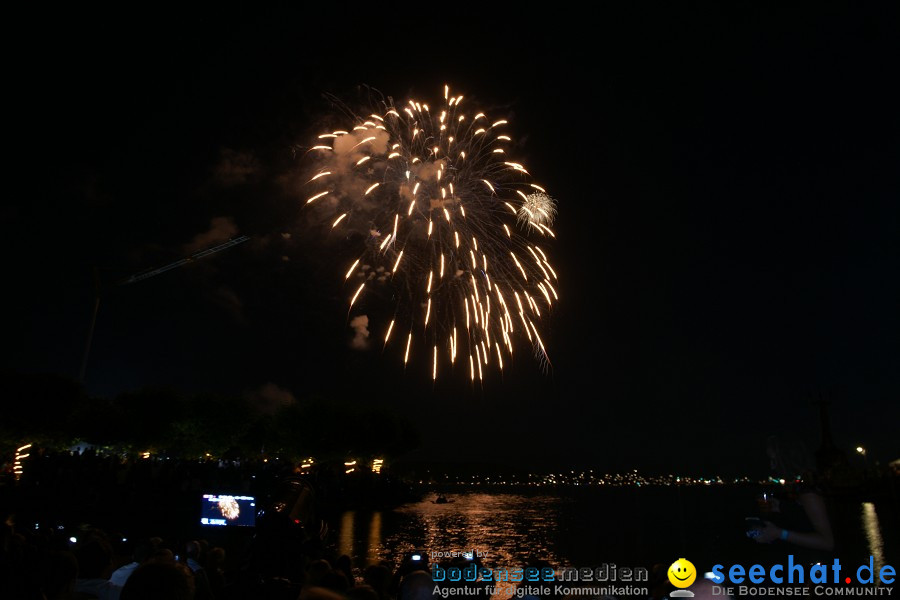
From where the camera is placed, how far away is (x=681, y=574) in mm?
7281

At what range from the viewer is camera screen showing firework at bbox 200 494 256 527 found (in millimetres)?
15281

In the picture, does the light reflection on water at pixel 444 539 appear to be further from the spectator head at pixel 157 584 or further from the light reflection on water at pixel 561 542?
the spectator head at pixel 157 584

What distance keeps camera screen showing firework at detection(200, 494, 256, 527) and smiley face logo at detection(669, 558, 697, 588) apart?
11390mm

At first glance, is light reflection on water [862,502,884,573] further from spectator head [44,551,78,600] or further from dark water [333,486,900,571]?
spectator head [44,551,78,600]

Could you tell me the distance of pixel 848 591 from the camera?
10.5 m

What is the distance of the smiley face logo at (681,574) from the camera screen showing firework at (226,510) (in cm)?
1139

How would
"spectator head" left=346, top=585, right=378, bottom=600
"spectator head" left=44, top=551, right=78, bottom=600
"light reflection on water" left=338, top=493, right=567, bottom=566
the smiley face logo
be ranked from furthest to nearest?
"light reflection on water" left=338, top=493, right=567, bottom=566 → the smiley face logo → "spectator head" left=44, top=551, right=78, bottom=600 → "spectator head" left=346, top=585, right=378, bottom=600

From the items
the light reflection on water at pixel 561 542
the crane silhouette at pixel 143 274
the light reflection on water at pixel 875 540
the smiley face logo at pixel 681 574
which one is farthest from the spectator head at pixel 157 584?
the crane silhouette at pixel 143 274

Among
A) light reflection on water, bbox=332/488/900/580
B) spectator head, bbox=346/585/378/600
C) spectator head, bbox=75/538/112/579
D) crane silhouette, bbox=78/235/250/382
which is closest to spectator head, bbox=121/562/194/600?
spectator head, bbox=346/585/378/600

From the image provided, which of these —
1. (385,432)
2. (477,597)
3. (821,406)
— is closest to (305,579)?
(477,597)

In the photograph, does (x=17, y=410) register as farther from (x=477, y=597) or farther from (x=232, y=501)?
(x=477, y=597)

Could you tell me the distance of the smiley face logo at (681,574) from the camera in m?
7.19

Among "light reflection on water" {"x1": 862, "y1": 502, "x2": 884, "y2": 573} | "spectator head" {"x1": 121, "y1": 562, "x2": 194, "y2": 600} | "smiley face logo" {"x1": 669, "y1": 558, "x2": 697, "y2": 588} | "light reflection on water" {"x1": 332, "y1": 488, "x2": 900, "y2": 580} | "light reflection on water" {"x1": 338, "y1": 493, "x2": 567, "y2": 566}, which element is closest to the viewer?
"spectator head" {"x1": 121, "y1": 562, "x2": 194, "y2": 600}

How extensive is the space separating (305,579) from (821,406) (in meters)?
154
